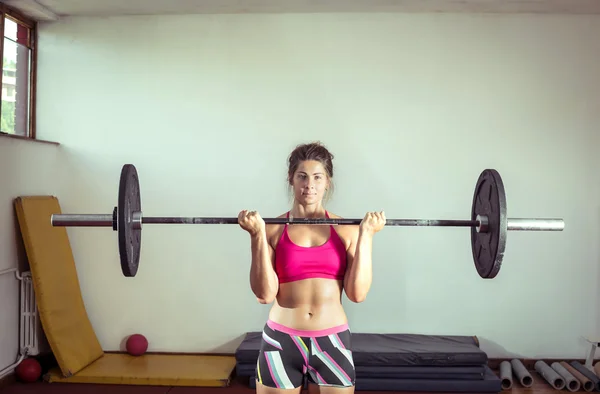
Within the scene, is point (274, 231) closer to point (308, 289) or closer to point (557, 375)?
point (308, 289)

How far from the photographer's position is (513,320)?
347 centimetres

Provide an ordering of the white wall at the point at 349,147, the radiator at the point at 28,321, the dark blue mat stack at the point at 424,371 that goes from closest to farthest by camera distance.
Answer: the dark blue mat stack at the point at 424,371 < the radiator at the point at 28,321 < the white wall at the point at 349,147

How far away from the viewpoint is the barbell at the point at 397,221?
173 cm

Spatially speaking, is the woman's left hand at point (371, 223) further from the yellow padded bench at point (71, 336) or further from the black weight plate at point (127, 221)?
the yellow padded bench at point (71, 336)

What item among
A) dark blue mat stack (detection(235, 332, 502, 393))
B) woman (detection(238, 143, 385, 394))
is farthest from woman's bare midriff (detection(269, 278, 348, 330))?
dark blue mat stack (detection(235, 332, 502, 393))

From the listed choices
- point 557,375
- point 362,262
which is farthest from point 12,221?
point 557,375

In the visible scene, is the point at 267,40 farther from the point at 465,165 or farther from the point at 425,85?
the point at 465,165

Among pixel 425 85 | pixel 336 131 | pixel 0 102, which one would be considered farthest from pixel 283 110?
pixel 0 102

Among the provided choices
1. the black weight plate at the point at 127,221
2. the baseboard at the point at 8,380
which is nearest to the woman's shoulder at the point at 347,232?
the black weight plate at the point at 127,221

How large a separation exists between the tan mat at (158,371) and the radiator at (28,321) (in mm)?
228

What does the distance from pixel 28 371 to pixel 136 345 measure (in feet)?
2.11

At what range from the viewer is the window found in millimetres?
3340

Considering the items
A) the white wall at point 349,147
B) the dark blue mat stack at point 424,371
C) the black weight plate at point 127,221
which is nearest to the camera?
the black weight plate at point 127,221

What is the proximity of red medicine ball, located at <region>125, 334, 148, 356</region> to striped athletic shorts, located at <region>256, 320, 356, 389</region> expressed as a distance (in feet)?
6.34
